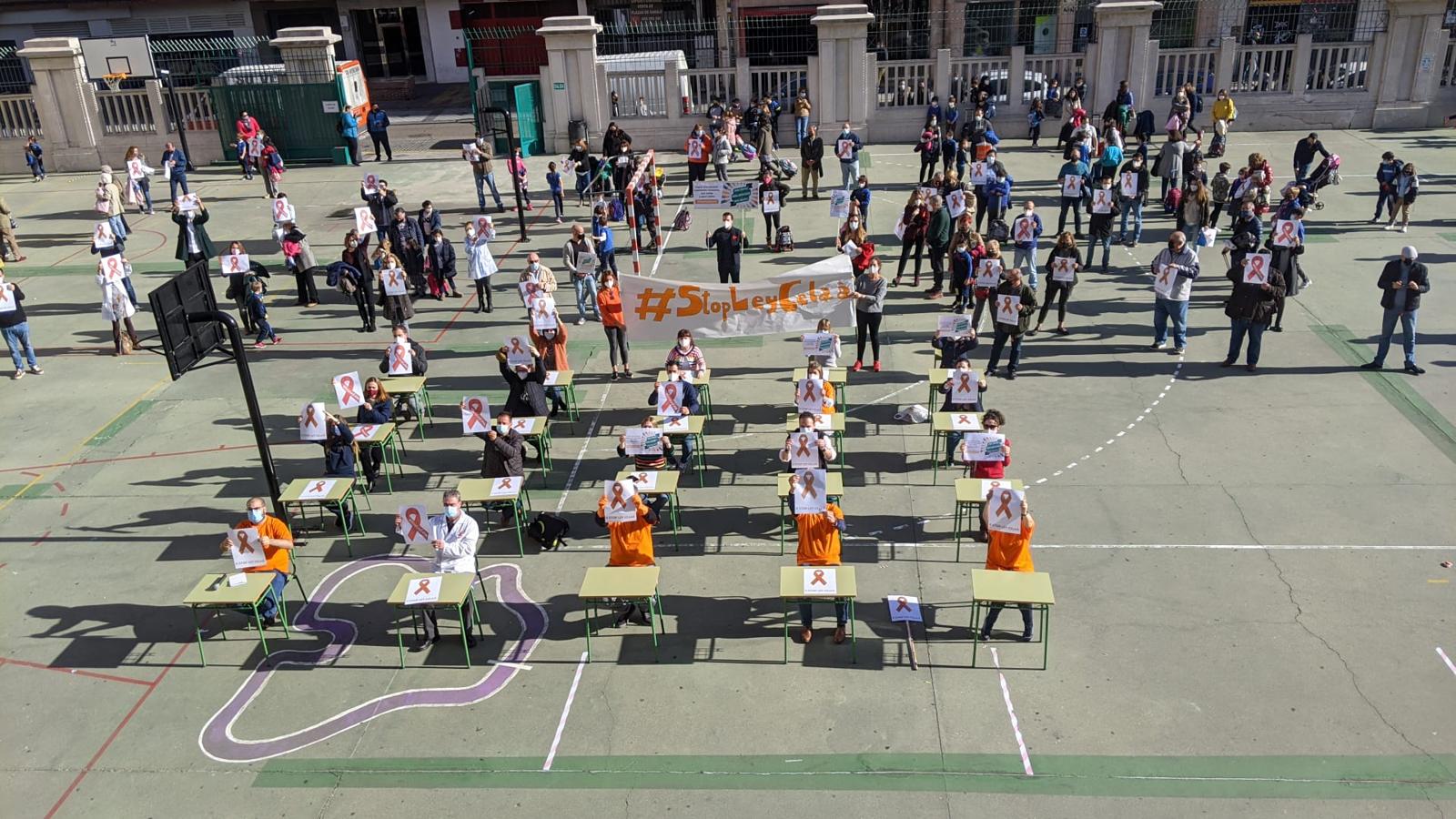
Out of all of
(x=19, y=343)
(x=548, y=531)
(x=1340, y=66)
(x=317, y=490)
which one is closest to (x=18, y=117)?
(x=19, y=343)

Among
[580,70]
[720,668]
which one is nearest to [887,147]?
[580,70]

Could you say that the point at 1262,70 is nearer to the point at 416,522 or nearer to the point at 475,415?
the point at 475,415

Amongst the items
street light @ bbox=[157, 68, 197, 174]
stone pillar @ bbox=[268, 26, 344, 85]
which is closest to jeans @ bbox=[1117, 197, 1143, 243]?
stone pillar @ bbox=[268, 26, 344, 85]

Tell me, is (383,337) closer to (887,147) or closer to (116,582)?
(116,582)

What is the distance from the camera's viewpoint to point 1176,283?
62.2 ft

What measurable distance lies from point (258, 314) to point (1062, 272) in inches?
606

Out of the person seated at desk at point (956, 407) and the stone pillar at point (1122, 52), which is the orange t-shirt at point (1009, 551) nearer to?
the person seated at desk at point (956, 407)

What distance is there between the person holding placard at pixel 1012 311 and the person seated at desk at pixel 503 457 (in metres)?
8.20

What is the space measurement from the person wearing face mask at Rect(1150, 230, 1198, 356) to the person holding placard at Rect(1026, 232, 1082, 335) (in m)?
1.40

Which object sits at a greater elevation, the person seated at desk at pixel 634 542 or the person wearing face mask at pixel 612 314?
the person wearing face mask at pixel 612 314

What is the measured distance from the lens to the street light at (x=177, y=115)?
1369 inches

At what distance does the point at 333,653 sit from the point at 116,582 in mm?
3823

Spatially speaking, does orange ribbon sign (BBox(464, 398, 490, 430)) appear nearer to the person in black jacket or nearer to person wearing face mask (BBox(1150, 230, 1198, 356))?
person wearing face mask (BBox(1150, 230, 1198, 356))

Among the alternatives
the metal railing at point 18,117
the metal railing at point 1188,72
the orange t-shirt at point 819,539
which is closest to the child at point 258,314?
the orange t-shirt at point 819,539
